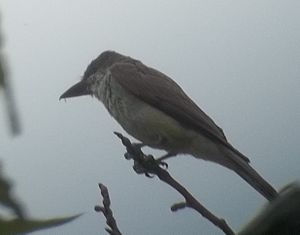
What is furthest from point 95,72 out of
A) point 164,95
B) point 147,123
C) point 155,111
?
point 147,123

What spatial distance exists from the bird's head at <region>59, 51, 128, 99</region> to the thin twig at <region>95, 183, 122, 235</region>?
3.60 meters

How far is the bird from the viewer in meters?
4.56

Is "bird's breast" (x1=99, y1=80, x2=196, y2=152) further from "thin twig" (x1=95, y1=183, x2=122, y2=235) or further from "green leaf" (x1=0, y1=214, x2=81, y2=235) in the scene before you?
"green leaf" (x1=0, y1=214, x2=81, y2=235)

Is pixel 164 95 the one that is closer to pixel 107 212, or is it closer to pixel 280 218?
pixel 107 212

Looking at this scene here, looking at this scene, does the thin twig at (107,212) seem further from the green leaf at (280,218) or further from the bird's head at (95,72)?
the bird's head at (95,72)

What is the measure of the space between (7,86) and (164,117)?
169 inches

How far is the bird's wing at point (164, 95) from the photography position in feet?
15.6

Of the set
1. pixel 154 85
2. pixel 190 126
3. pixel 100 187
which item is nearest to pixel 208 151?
pixel 190 126

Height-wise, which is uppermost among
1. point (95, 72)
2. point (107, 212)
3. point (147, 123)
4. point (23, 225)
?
point (23, 225)

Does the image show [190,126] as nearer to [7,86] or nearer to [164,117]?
[164,117]

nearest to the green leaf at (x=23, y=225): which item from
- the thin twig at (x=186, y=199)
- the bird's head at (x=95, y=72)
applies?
the thin twig at (x=186, y=199)

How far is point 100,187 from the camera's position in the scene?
1.79 m

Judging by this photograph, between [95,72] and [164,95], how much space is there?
878 millimetres

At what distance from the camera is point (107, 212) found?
1.61m
